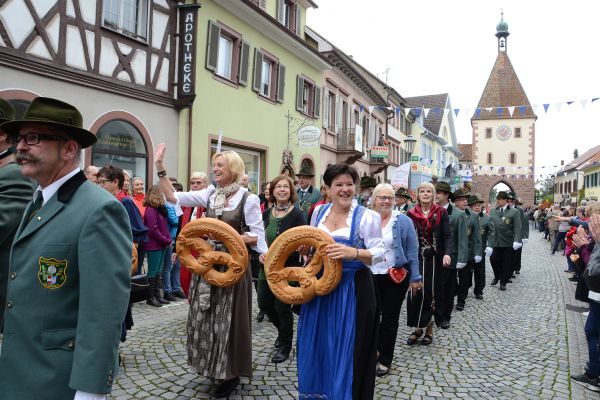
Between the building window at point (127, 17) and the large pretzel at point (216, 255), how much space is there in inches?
321

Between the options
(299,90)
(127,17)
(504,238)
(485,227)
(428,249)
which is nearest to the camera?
(428,249)

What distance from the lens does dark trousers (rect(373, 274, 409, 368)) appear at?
4652 millimetres

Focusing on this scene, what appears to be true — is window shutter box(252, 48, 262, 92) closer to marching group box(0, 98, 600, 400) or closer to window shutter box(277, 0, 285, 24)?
window shutter box(277, 0, 285, 24)

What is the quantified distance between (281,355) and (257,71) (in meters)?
11.9

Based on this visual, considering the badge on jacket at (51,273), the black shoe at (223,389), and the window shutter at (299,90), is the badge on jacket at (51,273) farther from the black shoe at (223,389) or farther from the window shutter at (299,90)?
the window shutter at (299,90)

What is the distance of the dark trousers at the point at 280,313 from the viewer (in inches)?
193

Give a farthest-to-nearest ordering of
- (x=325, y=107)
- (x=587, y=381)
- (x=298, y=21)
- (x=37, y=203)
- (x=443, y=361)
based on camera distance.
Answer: (x=325, y=107), (x=298, y=21), (x=443, y=361), (x=587, y=381), (x=37, y=203)

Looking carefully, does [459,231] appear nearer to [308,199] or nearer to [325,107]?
[308,199]

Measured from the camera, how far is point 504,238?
10484 millimetres

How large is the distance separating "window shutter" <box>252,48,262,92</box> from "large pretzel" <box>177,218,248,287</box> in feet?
39.1

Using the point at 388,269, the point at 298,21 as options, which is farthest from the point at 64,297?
the point at 298,21

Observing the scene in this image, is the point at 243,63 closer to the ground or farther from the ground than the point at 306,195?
farther from the ground

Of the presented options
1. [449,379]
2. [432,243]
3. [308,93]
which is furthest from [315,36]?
[449,379]

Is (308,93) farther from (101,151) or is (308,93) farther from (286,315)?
(286,315)
